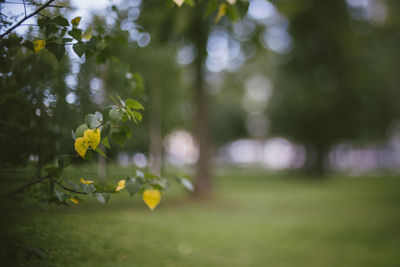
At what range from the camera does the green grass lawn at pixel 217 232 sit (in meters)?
1.67

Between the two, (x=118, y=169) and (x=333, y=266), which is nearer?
(x=118, y=169)

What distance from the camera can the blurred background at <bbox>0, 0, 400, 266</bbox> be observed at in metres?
1.72

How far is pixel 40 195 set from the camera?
5.27ft

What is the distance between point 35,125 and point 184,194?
28.4ft

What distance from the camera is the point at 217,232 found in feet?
17.4

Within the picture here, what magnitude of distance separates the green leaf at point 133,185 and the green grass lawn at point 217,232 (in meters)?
0.55

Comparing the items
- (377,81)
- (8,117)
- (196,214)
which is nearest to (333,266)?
(196,214)

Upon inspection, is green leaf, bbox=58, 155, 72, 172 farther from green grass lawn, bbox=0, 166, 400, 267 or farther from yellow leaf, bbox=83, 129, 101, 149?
green grass lawn, bbox=0, 166, 400, 267

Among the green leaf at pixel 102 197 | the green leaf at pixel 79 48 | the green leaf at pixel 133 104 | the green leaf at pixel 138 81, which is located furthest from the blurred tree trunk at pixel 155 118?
the green leaf at pixel 102 197

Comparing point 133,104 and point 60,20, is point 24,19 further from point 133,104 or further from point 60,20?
point 133,104

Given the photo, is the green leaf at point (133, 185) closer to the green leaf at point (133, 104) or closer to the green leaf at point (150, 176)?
the green leaf at point (150, 176)

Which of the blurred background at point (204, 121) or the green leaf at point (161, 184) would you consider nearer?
the green leaf at point (161, 184)

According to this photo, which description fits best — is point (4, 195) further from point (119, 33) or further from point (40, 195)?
point (119, 33)

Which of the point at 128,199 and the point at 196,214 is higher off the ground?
the point at 128,199
